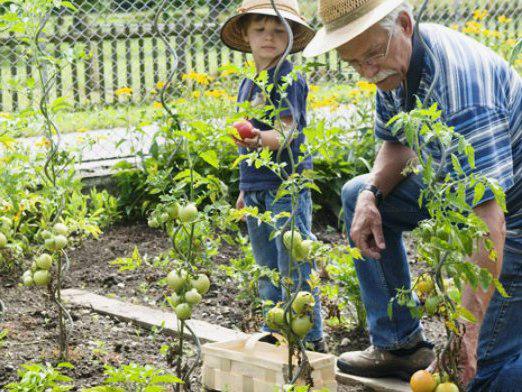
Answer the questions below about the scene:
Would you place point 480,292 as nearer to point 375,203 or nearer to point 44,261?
point 375,203

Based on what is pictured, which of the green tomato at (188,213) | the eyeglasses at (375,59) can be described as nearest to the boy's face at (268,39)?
the eyeglasses at (375,59)

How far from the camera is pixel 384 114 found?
357cm

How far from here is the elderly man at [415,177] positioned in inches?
113

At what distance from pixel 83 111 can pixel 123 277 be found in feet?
12.8

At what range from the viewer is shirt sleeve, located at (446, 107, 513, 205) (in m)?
2.85

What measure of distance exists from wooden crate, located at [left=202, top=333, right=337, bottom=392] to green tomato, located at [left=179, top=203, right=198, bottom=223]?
Answer: 65 cm

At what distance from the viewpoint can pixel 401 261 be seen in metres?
3.65

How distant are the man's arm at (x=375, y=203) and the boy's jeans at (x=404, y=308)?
0.18 feet

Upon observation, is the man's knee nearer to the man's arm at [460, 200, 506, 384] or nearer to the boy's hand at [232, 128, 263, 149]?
the boy's hand at [232, 128, 263, 149]

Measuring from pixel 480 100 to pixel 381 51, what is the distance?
0.36 meters

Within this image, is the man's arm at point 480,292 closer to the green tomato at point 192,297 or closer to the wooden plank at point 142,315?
the green tomato at point 192,297

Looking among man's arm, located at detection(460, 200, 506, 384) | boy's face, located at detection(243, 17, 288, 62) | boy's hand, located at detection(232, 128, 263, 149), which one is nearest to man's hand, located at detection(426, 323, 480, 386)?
man's arm, located at detection(460, 200, 506, 384)

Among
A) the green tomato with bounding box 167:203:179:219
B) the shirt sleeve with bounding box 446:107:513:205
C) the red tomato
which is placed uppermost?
the shirt sleeve with bounding box 446:107:513:205

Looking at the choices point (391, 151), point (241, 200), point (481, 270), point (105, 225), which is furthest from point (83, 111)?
point (481, 270)
